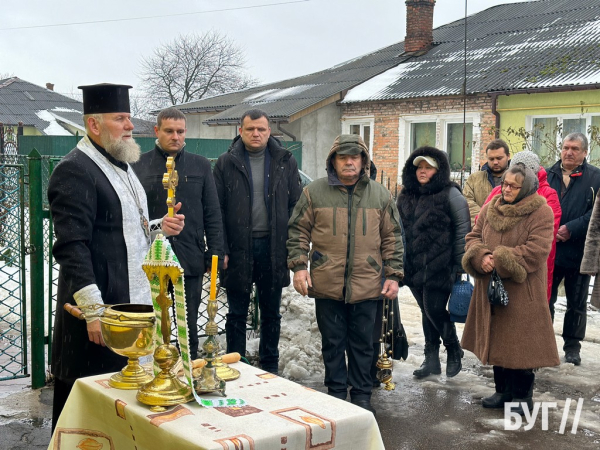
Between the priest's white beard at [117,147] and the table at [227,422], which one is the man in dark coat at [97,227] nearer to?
the priest's white beard at [117,147]

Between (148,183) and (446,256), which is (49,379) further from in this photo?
(446,256)

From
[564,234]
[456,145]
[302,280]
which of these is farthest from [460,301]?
[456,145]

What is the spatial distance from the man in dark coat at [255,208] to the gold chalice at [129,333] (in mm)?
2556

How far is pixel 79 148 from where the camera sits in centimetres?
347

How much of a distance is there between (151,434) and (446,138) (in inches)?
653

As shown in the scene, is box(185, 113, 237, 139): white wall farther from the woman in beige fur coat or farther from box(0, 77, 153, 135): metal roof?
the woman in beige fur coat

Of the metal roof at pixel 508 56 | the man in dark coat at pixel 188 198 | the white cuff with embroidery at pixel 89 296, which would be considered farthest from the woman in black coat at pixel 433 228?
the metal roof at pixel 508 56

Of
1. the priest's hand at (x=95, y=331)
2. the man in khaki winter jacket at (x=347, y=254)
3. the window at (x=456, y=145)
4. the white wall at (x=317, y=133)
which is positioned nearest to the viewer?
the priest's hand at (x=95, y=331)

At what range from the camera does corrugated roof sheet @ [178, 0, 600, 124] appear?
16.2m

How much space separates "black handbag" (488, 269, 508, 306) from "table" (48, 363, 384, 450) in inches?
93.0

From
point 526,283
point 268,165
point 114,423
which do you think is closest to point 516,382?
point 526,283

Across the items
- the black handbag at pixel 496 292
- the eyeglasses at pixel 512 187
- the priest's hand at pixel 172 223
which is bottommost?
the black handbag at pixel 496 292

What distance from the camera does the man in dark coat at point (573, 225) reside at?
622 cm

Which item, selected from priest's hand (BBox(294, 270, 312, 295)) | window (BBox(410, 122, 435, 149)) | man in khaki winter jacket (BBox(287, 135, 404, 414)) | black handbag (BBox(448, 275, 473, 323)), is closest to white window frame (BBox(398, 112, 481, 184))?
window (BBox(410, 122, 435, 149))
